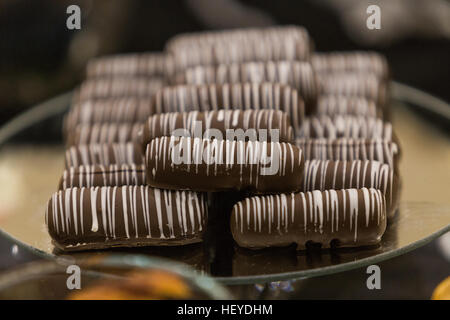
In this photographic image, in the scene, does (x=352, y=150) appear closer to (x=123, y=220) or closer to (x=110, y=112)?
(x=123, y=220)

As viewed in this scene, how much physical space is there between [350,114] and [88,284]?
83 centimetres

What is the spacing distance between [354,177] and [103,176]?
59 cm

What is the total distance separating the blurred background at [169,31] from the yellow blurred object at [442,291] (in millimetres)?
872

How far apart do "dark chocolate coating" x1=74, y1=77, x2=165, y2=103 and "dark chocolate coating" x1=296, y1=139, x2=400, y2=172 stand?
2.02ft

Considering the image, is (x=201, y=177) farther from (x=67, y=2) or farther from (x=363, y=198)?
(x=67, y=2)

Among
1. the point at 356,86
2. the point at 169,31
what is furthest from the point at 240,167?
the point at 169,31

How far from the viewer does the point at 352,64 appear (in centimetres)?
195

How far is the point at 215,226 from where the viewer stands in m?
1.40

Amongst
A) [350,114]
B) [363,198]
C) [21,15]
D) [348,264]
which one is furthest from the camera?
[21,15]

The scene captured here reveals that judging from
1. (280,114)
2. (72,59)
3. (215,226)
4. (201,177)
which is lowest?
(215,226)

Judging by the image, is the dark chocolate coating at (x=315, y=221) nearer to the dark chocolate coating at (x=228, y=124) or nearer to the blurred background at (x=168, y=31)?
the dark chocolate coating at (x=228, y=124)

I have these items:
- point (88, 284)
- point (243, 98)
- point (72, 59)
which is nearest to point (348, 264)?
point (243, 98)

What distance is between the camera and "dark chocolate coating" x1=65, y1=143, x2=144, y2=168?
154cm

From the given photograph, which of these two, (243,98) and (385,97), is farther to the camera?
(385,97)
